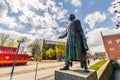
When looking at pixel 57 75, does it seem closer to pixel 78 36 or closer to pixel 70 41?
pixel 70 41

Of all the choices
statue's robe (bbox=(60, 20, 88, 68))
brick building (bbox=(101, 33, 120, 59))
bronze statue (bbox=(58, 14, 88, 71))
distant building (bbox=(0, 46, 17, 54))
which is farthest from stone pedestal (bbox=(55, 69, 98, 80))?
brick building (bbox=(101, 33, 120, 59))

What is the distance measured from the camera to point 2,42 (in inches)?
1730

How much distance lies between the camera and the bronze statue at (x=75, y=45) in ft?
15.6

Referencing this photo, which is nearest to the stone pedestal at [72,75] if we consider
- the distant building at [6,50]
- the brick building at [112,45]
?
the distant building at [6,50]

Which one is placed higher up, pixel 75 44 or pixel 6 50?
pixel 6 50

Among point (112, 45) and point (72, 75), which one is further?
point (112, 45)

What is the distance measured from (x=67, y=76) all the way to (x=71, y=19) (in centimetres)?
249

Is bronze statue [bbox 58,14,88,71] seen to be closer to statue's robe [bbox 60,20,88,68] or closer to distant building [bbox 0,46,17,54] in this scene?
statue's robe [bbox 60,20,88,68]

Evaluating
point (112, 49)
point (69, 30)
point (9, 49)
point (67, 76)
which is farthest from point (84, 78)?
point (112, 49)

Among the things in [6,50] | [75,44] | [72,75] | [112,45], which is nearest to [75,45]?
[75,44]

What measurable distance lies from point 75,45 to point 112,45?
44.1 m

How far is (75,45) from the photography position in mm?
4840

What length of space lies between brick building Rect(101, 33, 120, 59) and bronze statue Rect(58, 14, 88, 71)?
141 ft

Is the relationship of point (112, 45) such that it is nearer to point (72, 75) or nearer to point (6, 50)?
point (6, 50)
